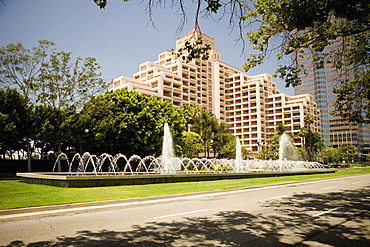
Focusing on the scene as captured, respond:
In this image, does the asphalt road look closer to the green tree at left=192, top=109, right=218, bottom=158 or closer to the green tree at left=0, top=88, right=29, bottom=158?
the green tree at left=0, top=88, right=29, bottom=158

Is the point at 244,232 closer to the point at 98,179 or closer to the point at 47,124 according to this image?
the point at 98,179

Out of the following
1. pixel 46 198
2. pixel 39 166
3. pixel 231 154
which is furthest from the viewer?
pixel 231 154

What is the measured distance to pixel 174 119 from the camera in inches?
1742

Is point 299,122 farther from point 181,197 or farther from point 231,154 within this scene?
point 181,197

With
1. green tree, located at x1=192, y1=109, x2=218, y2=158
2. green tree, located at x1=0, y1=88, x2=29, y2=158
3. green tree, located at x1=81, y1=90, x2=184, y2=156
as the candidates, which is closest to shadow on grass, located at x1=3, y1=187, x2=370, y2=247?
green tree, located at x1=0, y1=88, x2=29, y2=158

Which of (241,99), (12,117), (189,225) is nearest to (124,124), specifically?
(12,117)

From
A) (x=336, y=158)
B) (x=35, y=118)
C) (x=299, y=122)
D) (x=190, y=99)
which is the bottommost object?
(x=336, y=158)

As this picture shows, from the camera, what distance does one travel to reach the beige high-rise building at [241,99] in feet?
327

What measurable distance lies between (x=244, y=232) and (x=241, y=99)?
109397mm

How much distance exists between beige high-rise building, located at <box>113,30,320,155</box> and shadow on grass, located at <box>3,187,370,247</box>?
86.4 m

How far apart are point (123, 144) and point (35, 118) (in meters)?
11.5

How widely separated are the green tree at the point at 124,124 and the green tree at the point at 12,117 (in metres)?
7.06

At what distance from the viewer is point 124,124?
36.0 metres

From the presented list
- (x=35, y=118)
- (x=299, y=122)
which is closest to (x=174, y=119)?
(x=35, y=118)
